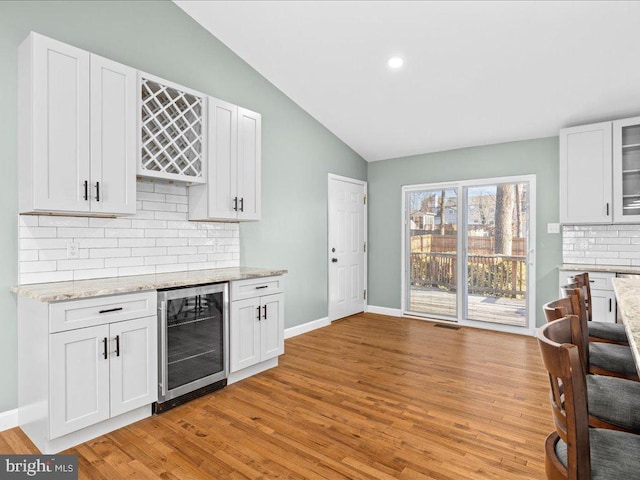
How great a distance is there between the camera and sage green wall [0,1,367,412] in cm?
256

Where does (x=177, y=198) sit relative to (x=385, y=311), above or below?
above

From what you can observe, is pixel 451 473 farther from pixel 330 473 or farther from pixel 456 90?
pixel 456 90

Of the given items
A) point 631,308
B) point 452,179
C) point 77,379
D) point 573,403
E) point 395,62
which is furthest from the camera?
point 452,179

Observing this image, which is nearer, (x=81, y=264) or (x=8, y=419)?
(x=8, y=419)

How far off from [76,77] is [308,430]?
9.31 ft

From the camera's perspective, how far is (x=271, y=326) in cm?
362

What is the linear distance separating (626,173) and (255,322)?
4356 mm

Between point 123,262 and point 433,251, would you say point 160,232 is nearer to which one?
point 123,262

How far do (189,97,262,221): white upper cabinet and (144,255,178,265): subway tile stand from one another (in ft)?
1.37

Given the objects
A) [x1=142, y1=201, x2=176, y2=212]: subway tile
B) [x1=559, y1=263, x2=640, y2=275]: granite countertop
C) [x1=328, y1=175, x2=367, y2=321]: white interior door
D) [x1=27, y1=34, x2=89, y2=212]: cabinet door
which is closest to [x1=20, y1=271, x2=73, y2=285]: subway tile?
[x1=27, y1=34, x2=89, y2=212]: cabinet door

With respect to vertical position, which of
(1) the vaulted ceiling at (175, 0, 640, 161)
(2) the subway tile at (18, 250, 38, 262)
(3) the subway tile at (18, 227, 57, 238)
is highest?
(1) the vaulted ceiling at (175, 0, 640, 161)

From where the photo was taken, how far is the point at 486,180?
5.21 meters

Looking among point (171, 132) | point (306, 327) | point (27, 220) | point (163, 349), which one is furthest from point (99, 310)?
point (306, 327)

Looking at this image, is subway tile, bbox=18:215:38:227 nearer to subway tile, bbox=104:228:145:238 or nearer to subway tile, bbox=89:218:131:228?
subway tile, bbox=89:218:131:228
